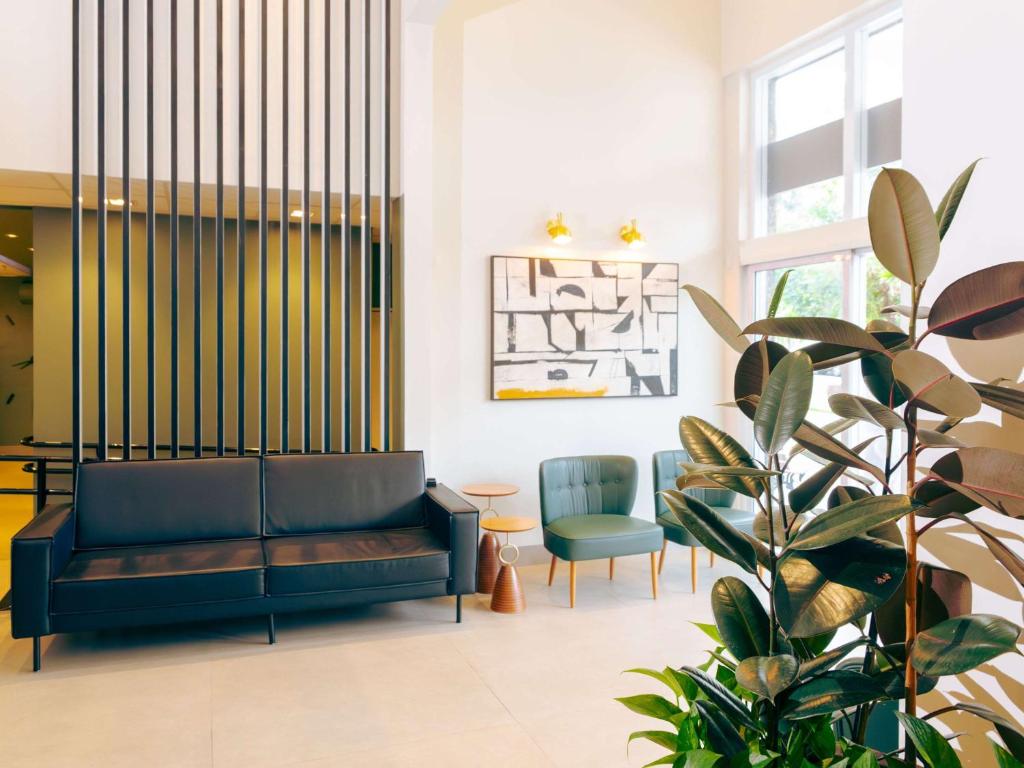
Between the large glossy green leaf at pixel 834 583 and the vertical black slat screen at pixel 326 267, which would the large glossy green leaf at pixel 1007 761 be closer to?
the large glossy green leaf at pixel 834 583

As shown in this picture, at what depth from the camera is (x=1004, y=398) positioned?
140 cm

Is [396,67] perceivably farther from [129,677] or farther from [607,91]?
[129,677]

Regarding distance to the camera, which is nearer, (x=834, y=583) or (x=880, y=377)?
(x=834, y=583)

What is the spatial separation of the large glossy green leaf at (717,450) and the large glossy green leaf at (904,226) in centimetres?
51

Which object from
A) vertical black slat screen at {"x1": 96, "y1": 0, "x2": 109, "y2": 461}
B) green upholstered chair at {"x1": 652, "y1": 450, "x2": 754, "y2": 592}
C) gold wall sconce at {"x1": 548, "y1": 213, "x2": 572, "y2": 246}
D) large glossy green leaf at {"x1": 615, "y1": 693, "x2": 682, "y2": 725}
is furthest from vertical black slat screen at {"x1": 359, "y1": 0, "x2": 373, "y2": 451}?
large glossy green leaf at {"x1": 615, "y1": 693, "x2": 682, "y2": 725}

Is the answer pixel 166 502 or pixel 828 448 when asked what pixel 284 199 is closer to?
pixel 166 502

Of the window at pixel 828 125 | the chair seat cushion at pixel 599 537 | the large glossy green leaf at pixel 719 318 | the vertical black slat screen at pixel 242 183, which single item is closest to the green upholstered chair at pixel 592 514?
the chair seat cushion at pixel 599 537

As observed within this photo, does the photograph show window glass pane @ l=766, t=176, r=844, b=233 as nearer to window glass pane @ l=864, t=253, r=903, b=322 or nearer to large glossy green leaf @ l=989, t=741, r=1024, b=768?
window glass pane @ l=864, t=253, r=903, b=322

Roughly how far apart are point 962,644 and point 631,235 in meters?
4.61

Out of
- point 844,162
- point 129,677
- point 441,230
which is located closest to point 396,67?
point 441,230

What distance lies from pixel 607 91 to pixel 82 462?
4.27 meters

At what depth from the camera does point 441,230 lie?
526 centimetres

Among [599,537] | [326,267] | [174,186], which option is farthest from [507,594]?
[174,186]

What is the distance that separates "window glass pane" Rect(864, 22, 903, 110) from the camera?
490 centimetres
